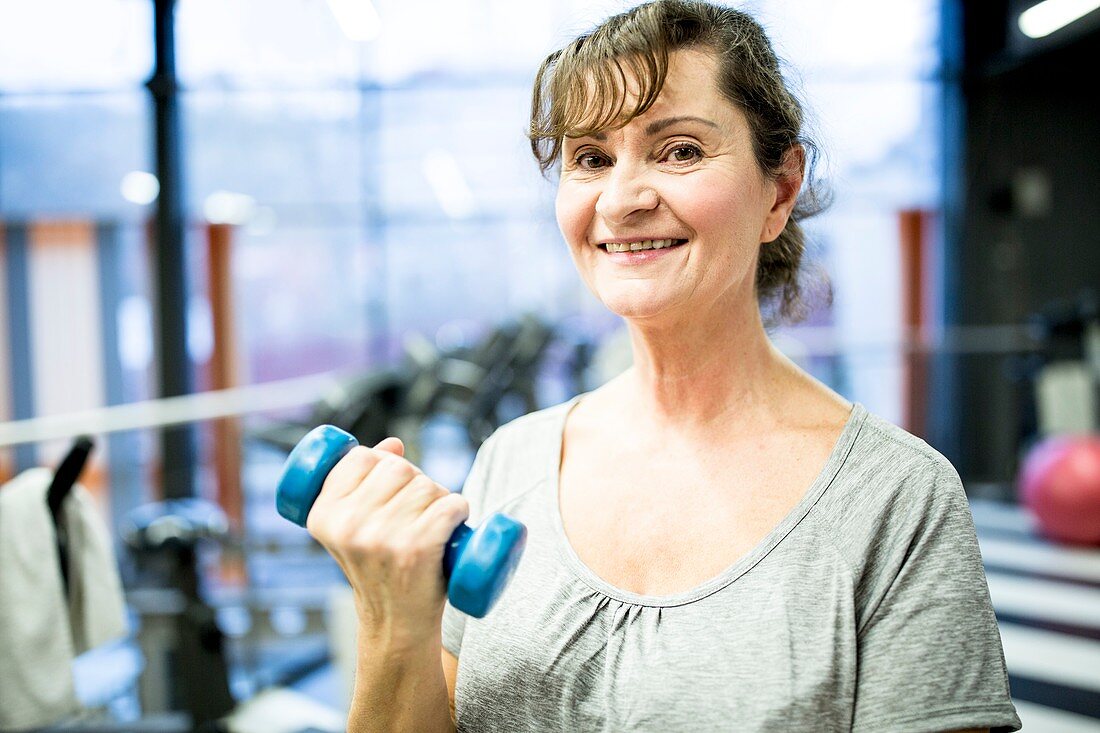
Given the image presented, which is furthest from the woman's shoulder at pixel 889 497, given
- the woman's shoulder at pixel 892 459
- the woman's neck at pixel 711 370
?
the woman's neck at pixel 711 370

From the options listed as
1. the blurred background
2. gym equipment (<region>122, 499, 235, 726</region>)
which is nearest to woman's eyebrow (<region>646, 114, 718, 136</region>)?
gym equipment (<region>122, 499, 235, 726</region>)

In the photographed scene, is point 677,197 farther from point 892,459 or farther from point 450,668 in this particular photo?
point 450,668

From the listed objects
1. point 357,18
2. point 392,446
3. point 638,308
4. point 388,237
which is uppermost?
point 357,18

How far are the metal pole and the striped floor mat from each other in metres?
4.30

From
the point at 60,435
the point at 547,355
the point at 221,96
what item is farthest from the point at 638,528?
the point at 221,96

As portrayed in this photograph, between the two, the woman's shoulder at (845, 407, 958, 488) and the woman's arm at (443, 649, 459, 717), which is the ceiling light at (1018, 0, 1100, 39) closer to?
the woman's shoulder at (845, 407, 958, 488)

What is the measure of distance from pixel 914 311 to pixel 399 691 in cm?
704

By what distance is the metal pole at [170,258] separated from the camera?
5.57 metres

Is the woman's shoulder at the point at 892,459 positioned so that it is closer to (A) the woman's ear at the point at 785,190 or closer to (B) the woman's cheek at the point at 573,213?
(A) the woman's ear at the point at 785,190

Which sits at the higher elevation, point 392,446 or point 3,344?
point 392,446

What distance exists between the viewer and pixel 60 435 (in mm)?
2064

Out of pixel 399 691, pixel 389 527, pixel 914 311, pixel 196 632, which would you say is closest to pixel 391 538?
pixel 389 527

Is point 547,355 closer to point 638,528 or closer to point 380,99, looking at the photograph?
point 380,99

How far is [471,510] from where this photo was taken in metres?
1.18
